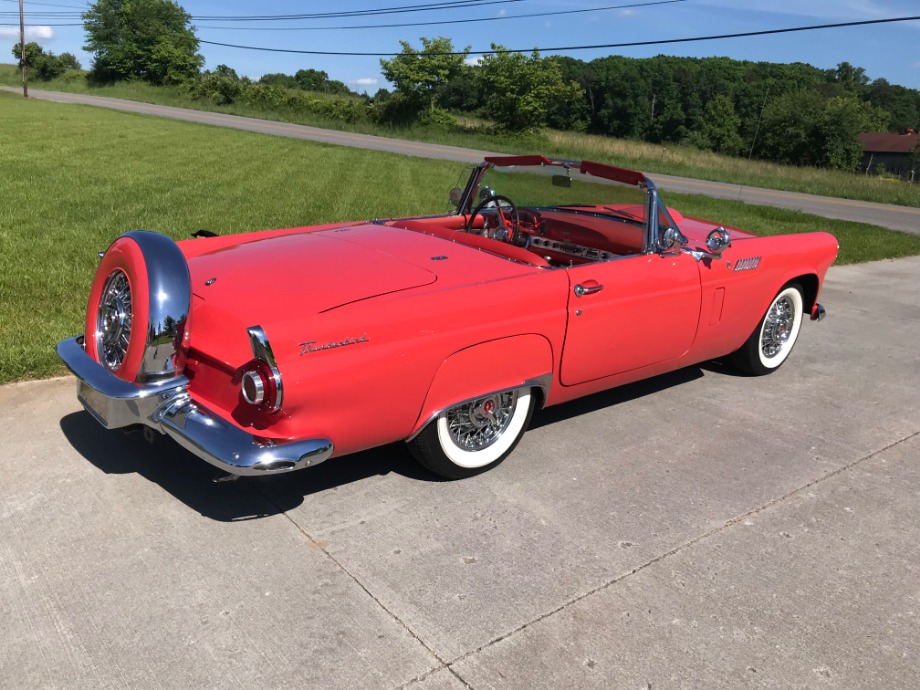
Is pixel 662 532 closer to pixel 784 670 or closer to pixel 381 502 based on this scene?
pixel 784 670

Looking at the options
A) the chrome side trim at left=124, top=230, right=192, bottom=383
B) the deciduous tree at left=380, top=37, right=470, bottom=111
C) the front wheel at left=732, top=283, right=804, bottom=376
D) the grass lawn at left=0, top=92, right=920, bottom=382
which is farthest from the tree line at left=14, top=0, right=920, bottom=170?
the chrome side trim at left=124, top=230, right=192, bottom=383

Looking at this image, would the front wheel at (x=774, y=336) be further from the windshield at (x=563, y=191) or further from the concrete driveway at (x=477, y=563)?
the windshield at (x=563, y=191)

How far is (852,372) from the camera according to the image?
528cm

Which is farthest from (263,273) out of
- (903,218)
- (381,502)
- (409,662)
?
(903,218)

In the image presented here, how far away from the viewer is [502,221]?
4.34 m

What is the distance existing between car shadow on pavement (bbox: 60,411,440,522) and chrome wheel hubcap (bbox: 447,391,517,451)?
9.9 inches

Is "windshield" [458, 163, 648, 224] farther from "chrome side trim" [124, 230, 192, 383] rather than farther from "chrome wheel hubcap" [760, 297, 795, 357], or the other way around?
"chrome side trim" [124, 230, 192, 383]

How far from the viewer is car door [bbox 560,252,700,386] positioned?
11.4ft

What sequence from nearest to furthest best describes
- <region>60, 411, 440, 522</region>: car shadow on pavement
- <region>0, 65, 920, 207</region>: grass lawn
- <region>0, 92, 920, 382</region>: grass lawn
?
<region>60, 411, 440, 522</region>: car shadow on pavement, <region>0, 92, 920, 382</region>: grass lawn, <region>0, 65, 920, 207</region>: grass lawn

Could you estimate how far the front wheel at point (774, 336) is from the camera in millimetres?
4867

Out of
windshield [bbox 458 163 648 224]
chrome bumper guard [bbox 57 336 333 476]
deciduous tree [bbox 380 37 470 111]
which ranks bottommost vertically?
chrome bumper guard [bbox 57 336 333 476]

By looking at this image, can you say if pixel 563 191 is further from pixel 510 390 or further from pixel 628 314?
pixel 510 390

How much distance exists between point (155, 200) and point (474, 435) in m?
8.05

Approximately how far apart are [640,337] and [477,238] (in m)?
0.96
